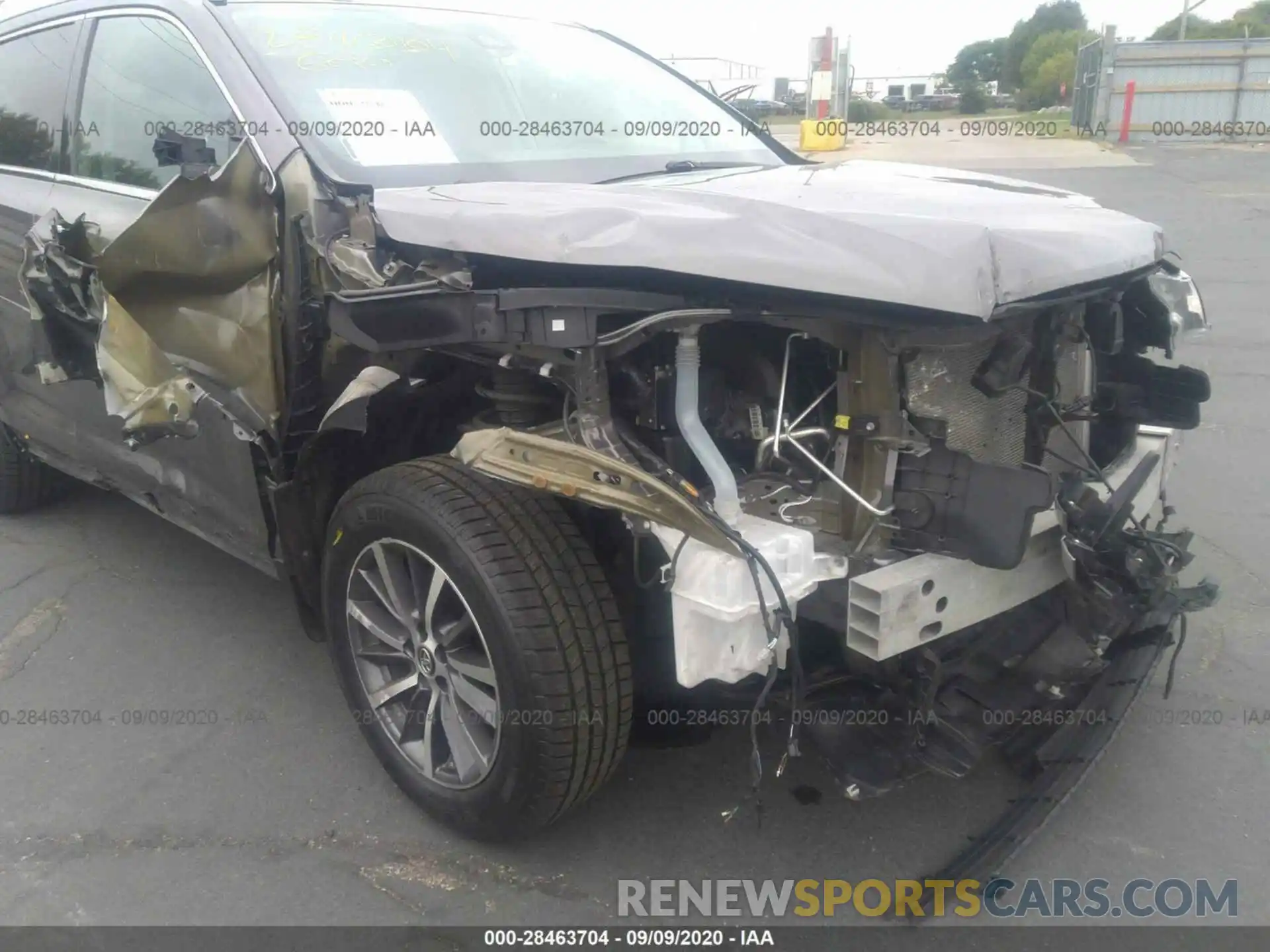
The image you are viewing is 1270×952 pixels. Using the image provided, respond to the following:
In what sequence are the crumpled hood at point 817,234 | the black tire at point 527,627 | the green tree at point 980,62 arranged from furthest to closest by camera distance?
1. the green tree at point 980,62
2. the black tire at point 527,627
3. the crumpled hood at point 817,234

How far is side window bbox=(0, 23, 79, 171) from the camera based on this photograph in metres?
3.72

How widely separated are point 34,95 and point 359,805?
296cm

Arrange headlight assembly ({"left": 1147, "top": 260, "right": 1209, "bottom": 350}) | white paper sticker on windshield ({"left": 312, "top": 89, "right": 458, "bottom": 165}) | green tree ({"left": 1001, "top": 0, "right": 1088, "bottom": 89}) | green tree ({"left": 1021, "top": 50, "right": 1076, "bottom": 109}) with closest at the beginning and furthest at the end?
white paper sticker on windshield ({"left": 312, "top": 89, "right": 458, "bottom": 165}) < headlight assembly ({"left": 1147, "top": 260, "right": 1209, "bottom": 350}) < green tree ({"left": 1021, "top": 50, "right": 1076, "bottom": 109}) < green tree ({"left": 1001, "top": 0, "right": 1088, "bottom": 89})

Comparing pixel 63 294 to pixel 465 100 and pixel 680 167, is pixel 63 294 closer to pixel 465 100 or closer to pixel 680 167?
pixel 465 100

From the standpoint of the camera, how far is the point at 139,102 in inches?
130

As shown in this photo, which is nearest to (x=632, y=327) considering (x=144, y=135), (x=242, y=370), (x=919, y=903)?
(x=242, y=370)

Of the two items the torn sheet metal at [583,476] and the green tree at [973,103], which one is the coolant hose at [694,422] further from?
the green tree at [973,103]

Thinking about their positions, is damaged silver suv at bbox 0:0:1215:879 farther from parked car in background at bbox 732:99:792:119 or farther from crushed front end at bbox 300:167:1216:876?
parked car in background at bbox 732:99:792:119

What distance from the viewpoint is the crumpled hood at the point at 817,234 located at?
190 cm

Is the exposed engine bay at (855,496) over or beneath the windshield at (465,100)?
beneath

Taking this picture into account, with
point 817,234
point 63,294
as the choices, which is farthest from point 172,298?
point 817,234

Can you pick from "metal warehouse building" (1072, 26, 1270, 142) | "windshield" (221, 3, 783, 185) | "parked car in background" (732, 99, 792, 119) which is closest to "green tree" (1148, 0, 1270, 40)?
"metal warehouse building" (1072, 26, 1270, 142)

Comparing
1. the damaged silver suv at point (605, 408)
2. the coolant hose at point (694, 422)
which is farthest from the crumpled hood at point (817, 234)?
the coolant hose at point (694, 422)

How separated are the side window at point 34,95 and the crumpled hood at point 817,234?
6.31 feet
